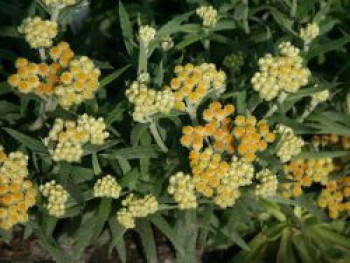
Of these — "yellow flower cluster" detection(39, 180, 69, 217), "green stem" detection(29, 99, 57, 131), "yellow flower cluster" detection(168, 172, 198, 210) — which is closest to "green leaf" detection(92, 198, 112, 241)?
"yellow flower cluster" detection(39, 180, 69, 217)

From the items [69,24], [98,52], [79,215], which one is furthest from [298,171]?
[69,24]

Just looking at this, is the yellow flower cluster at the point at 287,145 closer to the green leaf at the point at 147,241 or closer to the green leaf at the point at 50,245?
the green leaf at the point at 147,241

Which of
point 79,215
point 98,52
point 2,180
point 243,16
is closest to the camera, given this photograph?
point 2,180

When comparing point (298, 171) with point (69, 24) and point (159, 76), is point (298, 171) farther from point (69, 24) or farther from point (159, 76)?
point (69, 24)

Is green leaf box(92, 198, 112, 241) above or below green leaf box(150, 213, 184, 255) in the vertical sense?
above

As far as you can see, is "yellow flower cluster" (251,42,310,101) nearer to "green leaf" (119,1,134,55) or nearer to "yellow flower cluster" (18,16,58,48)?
"green leaf" (119,1,134,55)

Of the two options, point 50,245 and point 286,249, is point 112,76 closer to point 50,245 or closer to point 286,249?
point 50,245

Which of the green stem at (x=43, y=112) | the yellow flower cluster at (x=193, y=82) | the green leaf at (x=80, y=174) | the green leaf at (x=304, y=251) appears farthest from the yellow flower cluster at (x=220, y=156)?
the green leaf at (x=304, y=251)
